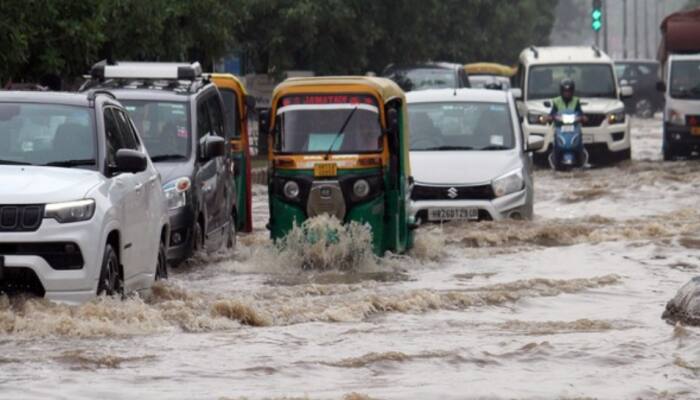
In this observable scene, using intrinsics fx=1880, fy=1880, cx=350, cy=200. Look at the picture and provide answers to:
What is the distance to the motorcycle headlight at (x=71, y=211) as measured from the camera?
11027 millimetres

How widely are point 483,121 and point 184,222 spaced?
220 inches

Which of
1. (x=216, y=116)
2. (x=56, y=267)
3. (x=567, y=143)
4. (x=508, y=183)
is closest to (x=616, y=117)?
(x=567, y=143)

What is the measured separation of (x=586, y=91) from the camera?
3319 centimetres

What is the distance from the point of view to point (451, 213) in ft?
63.5

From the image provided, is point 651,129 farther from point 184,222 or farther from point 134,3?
point 184,222

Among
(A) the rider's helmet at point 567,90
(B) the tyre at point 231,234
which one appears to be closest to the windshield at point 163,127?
(B) the tyre at point 231,234

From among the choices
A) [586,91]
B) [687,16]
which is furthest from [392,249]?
[687,16]

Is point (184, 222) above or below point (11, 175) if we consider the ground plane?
below

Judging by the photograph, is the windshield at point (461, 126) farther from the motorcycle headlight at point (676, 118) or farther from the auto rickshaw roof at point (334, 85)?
the motorcycle headlight at point (676, 118)

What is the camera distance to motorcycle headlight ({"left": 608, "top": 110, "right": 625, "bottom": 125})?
3241 cm

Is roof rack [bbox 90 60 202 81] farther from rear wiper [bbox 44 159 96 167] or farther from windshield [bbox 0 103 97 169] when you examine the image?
rear wiper [bbox 44 159 96 167]

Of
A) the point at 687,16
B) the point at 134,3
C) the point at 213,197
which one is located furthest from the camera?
the point at 687,16

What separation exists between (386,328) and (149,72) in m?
6.51

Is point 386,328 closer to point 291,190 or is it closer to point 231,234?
point 291,190
